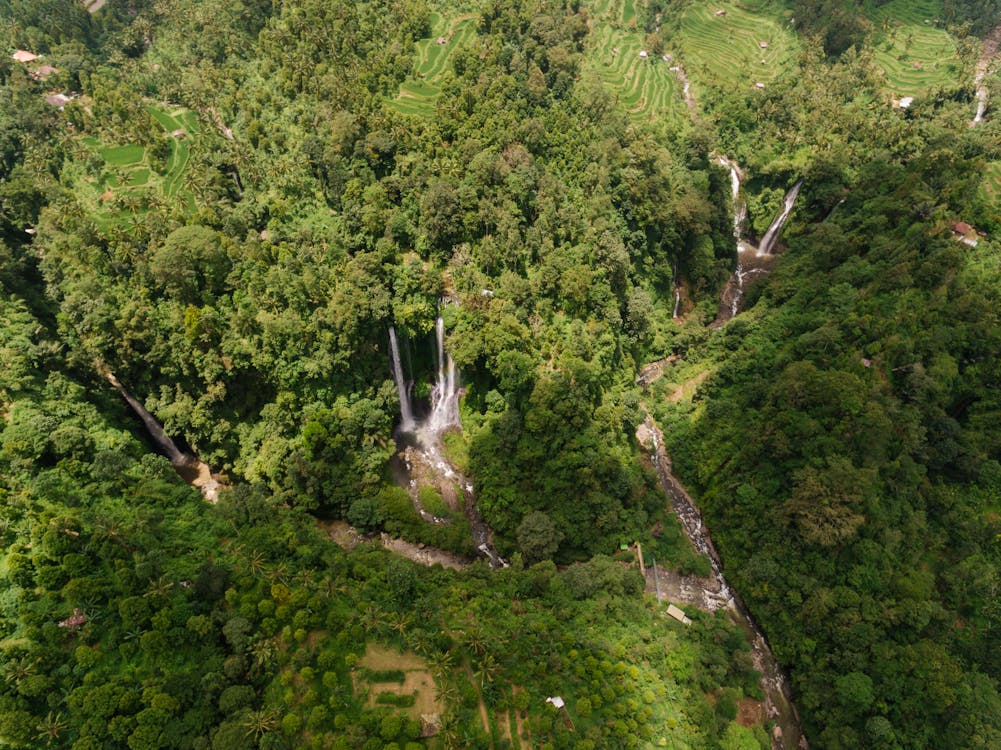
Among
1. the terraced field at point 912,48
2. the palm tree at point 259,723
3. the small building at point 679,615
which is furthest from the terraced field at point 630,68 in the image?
the palm tree at point 259,723

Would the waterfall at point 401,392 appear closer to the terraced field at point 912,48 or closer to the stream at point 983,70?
the terraced field at point 912,48

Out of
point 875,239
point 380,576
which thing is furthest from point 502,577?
point 875,239

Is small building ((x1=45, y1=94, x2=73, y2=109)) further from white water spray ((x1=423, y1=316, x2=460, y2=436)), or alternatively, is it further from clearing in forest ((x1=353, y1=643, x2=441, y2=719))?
clearing in forest ((x1=353, y1=643, x2=441, y2=719))

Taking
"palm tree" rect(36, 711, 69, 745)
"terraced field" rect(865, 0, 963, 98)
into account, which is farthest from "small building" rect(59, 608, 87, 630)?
"terraced field" rect(865, 0, 963, 98)

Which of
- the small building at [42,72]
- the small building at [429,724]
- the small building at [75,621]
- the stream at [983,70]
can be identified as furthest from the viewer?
the stream at [983,70]

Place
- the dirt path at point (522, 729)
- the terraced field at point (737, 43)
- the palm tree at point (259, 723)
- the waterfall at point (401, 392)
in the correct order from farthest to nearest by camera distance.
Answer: the terraced field at point (737, 43) < the waterfall at point (401, 392) < the dirt path at point (522, 729) < the palm tree at point (259, 723)

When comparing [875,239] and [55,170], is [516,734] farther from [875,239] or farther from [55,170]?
[55,170]
